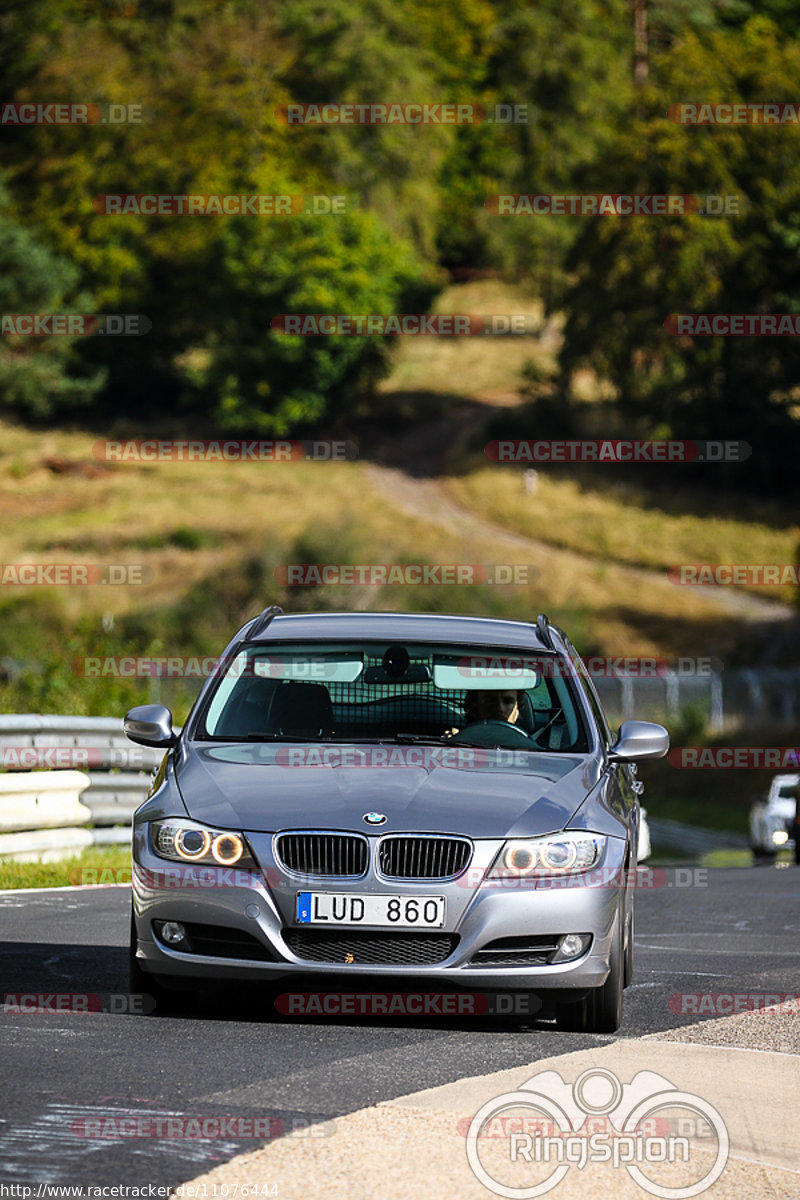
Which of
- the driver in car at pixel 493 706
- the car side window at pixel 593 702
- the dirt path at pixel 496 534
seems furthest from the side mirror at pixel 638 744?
the dirt path at pixel 496 534

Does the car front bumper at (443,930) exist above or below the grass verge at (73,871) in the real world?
above

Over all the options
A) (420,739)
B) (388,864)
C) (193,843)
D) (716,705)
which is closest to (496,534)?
(716,705)

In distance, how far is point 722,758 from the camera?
38.7 metres

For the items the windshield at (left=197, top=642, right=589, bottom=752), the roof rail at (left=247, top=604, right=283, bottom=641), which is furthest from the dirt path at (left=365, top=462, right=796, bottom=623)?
the windshield at (left=197, top=642, right=589, bottom=752)

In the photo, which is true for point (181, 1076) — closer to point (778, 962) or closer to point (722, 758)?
point (778, 962)

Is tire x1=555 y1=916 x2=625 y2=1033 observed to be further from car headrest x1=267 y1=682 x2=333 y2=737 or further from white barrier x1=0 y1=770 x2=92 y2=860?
white barrier x1=0 y1=770 x2=92 y2=860

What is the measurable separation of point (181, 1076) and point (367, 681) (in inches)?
102

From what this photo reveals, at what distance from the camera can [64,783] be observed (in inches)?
557

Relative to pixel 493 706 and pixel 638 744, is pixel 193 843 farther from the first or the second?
pixel 638 744

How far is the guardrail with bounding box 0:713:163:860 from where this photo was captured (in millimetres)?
13750

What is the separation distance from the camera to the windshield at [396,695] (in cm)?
809

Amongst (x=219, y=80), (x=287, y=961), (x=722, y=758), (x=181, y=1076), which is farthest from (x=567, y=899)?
(x=219, y=80)

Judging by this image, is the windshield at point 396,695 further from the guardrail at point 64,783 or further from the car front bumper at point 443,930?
the guardrail at point 64,783

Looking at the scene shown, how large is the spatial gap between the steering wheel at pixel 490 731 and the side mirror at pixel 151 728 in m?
1.22
